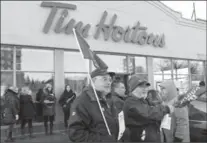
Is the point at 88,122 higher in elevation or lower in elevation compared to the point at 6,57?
lower

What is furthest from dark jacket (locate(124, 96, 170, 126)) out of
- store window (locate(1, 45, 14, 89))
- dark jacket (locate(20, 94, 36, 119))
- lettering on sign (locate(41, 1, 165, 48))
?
lettering on sign (locate(41, 1, 165, 48))

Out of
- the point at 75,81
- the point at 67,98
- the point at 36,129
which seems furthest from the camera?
the point at 75,81

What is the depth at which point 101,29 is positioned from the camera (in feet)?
39.8

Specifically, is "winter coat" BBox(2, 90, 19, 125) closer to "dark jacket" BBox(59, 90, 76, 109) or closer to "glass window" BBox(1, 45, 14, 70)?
"glass window" BBox(1, 45, 14, 70)

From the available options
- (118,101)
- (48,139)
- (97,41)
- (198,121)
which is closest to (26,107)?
(48,139)

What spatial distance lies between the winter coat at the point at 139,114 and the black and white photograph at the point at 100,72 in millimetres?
13

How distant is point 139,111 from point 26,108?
634 centimetres

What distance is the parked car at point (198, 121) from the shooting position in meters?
5.98

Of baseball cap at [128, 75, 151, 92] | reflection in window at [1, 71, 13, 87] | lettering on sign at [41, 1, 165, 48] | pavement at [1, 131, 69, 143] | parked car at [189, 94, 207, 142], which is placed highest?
lettering on sign at [41, 1, 165, 48]

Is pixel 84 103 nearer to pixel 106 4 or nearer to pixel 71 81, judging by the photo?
pixel 71 81

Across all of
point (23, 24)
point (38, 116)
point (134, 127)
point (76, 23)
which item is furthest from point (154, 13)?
point (134, 127)

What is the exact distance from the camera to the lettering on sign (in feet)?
35.1

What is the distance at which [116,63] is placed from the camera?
13.0 metres

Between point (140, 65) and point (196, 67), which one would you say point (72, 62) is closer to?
point (140, 65)
